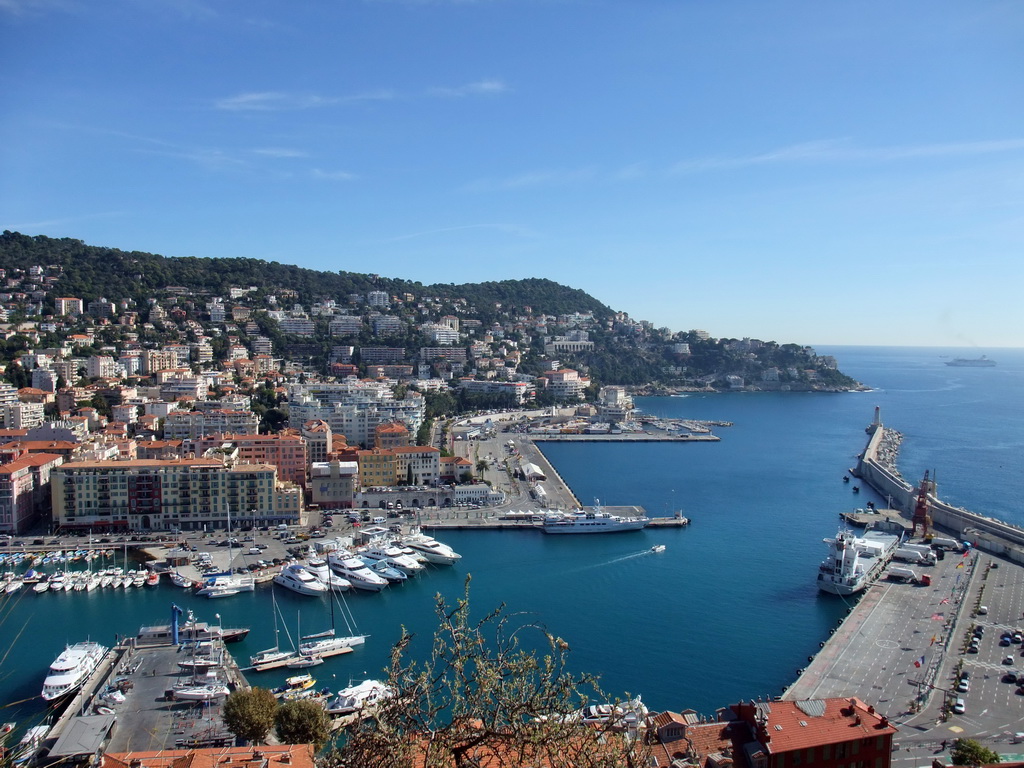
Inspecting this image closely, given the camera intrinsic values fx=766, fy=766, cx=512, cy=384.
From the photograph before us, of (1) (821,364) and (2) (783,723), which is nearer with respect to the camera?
(2) (783,723)

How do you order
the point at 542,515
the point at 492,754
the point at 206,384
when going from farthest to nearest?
the point at 206,384, the point at 542,515, the point at 492,754

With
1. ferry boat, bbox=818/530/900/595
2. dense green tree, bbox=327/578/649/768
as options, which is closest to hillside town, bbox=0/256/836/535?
ferry boat, bbox=818/530/900/595

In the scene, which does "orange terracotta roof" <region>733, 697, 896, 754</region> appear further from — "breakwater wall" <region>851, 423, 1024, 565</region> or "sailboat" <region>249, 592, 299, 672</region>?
"breakwater wall" <region>851, 423, 1024, 565</region>

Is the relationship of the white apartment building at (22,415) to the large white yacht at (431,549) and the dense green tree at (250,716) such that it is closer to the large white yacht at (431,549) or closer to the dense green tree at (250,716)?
the large white yacht at (431,549)

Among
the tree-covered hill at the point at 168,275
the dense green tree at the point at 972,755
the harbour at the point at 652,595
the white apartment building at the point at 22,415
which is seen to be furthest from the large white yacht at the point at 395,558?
the tree-covered hill at the point at 168,275

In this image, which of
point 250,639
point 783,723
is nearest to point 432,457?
point 250,639

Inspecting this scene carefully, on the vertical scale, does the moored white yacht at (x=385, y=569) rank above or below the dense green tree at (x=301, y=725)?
below

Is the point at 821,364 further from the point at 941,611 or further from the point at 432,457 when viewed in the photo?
the point at 941,611

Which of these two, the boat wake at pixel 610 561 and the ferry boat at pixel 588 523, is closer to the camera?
the boat wake at pixel 610 561
